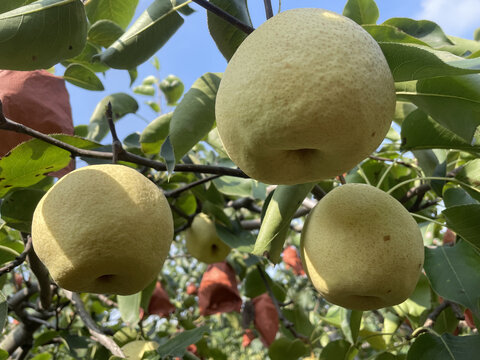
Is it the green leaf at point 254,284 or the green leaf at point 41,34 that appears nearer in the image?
the green leaf at point 41,34

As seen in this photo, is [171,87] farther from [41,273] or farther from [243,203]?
[41,273]

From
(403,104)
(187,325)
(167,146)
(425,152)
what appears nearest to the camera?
(167,146)

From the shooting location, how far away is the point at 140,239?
0.91 meters

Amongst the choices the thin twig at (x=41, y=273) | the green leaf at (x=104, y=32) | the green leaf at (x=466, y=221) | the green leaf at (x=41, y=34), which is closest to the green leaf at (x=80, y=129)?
the green leaf at (x=104, y=32)

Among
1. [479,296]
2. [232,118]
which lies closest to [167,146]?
[232,118]

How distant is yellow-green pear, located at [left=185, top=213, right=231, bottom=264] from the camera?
86.0 inches

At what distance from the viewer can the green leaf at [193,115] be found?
1.13m

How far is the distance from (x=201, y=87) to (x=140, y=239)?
0.46 meters

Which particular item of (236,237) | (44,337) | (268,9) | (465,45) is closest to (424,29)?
(465,45)

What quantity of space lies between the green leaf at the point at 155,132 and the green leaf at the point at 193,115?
1.55 ft

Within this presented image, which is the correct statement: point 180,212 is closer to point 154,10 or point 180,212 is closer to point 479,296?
point 154,10

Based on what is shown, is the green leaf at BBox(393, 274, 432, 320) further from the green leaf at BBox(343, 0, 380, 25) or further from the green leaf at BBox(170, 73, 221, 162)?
the green leaf at BBox(170, 73, 221, 162)

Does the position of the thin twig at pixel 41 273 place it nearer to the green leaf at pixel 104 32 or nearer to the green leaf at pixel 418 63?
the green leaf at pixel 104 32

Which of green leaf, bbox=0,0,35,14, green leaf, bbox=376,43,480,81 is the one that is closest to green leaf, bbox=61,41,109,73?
green leaf, bbox=0,0,35,14
